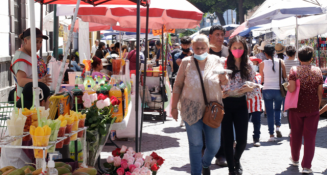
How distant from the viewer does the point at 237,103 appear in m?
5.11

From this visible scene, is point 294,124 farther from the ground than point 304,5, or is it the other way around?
point 304,5

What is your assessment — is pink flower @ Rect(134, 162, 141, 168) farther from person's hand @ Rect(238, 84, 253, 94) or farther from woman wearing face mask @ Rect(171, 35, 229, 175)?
person's hand @ Rect(238, 84, 253, 94)

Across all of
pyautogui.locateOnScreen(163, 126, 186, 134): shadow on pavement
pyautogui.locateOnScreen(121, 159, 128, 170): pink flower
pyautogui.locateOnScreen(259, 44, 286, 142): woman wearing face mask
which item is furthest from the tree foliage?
pyautogui.locateOnScreen(121, 159, 128, 170): pink flower

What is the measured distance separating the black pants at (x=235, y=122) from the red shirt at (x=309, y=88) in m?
0.99

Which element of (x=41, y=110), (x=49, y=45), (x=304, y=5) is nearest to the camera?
(x=41, y=110)

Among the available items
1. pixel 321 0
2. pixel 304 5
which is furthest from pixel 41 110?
pixel 321 0

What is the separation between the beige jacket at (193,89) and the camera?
457 cm

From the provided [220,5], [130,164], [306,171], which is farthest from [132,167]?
[220,5]

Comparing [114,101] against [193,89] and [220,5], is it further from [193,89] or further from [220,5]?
[220,5]

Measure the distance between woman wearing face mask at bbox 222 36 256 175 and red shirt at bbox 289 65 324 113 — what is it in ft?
2.59

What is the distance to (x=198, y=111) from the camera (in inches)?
179

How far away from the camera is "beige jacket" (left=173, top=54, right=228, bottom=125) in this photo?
4570 mm

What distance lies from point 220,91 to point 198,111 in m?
0.40

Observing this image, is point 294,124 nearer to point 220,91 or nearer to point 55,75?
point 220,91
